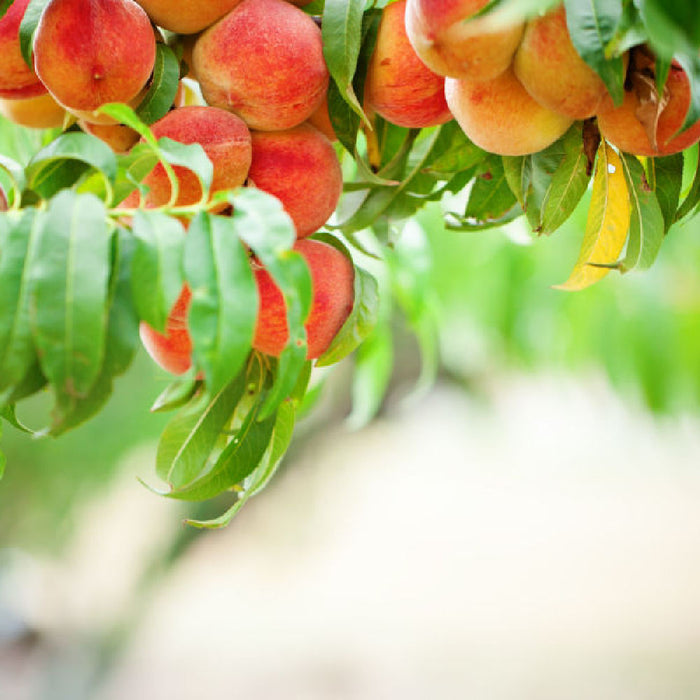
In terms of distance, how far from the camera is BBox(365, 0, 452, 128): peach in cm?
44

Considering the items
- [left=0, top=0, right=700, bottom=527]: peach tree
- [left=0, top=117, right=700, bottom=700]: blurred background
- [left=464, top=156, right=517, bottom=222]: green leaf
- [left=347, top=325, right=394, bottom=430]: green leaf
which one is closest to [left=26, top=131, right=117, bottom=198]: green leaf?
[left=0, top=0, right=700, bottom=527]: peach tree

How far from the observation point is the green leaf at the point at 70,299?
0.30 meters

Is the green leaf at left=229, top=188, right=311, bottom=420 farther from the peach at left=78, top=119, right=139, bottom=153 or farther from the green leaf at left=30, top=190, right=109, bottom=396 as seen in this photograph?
the peach at left=78, top=119, right=139, bottom=153

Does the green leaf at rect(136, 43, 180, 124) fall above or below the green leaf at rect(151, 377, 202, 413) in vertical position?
above

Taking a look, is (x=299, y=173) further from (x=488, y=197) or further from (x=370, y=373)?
(x=370, y=373)

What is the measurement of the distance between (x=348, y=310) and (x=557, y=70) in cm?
16

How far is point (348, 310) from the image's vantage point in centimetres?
48

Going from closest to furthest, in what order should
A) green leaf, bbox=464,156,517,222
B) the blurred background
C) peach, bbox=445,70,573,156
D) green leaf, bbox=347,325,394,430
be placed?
1. peach, bbox=445,70,573,156
2. green leaf, bbox=464,156,517,222
3. green leaf, bbox=347,325,394,430
4. the blurred background

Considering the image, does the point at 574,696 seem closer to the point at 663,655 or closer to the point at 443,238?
the point at 663,655

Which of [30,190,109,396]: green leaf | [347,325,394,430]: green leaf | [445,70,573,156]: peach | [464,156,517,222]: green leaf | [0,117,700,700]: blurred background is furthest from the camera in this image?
[0,117,700,700]: blurred background

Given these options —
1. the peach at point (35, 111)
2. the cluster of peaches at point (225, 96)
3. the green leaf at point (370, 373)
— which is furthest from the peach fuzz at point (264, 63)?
the green leaf at point (370, 373)

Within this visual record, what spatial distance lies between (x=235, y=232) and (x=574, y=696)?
301 centimetres

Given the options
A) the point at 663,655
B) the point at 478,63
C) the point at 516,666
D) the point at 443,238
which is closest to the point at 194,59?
the point at 478,63

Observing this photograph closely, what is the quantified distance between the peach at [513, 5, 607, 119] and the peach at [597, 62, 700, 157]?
15 mm
